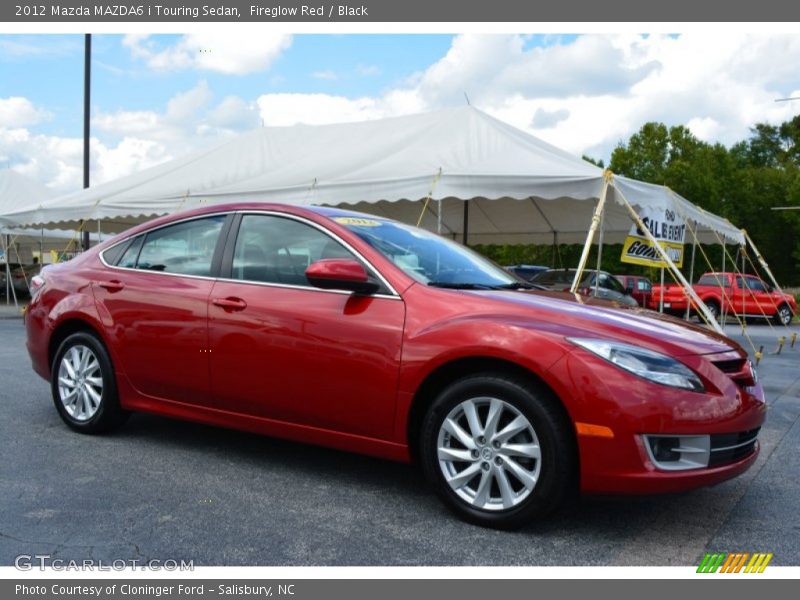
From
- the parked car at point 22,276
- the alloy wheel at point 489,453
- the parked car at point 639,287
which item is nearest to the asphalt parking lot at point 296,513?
the alloy wheel at point 489,453

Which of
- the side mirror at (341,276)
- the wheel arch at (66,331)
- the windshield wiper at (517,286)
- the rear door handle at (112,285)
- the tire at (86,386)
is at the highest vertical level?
the side mirror at (341,276)

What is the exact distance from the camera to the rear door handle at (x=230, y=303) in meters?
4.10

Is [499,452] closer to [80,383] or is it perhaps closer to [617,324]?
[617,324]

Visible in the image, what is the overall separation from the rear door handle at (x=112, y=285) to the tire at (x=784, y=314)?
847 inches

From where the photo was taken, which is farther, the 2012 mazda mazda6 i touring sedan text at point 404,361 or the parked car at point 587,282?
the parked car at point 587,282

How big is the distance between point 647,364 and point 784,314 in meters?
22.4

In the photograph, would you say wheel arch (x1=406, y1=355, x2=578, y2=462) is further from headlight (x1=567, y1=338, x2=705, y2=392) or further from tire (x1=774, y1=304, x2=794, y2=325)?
tire (x1=774, y1=304, x2=794, y2=325)

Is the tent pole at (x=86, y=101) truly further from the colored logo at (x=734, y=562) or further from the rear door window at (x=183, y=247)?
the colored logo at (x=734, y=562)

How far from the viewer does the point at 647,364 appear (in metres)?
3.15

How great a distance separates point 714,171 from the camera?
45531 mm

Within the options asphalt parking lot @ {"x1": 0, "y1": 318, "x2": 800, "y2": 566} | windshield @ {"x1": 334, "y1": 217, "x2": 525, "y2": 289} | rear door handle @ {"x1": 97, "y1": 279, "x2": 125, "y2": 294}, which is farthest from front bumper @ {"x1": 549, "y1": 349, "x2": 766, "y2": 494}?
rear door handle @ {"x1": 97, "y1": 279, "x2": 125, "y2": 294}

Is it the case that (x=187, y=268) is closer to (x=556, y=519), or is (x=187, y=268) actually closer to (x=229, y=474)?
(x=229, y=474)

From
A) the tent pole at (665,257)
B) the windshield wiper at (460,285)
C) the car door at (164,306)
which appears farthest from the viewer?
the tent pole at (665,257)

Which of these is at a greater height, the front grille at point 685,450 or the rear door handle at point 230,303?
the rear door handle at point 230,303
